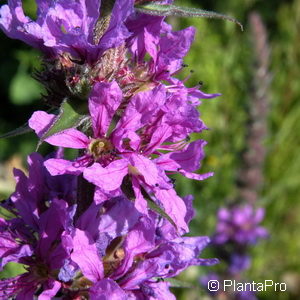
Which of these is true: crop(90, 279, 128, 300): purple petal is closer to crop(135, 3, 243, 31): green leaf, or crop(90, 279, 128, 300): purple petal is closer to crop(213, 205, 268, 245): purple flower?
crop(135, 3, 243, 31): green leaf

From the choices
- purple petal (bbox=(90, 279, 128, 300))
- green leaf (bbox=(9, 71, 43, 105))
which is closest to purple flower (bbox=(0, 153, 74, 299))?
purple petal (bbox=(90, 279, 128, 300))

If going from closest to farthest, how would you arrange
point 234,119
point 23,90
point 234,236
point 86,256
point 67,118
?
1. point 67,118
2. point 86,256
3. point 234,236
4. point 23,90
5. point 234,119

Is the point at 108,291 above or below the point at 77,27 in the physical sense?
below

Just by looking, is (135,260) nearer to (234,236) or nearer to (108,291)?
(108,291)

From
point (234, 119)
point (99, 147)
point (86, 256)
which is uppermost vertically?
point (99, 147)

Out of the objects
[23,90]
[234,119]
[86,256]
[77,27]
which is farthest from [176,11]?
[234,119]

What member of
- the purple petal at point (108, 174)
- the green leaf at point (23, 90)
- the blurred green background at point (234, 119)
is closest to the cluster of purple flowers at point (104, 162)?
the purple petal at point (108, 174)

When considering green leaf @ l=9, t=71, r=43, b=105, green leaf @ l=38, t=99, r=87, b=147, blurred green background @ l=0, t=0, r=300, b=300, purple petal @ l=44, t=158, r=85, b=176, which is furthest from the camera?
green leaf @ l=9, t=71, r=43, b=105
